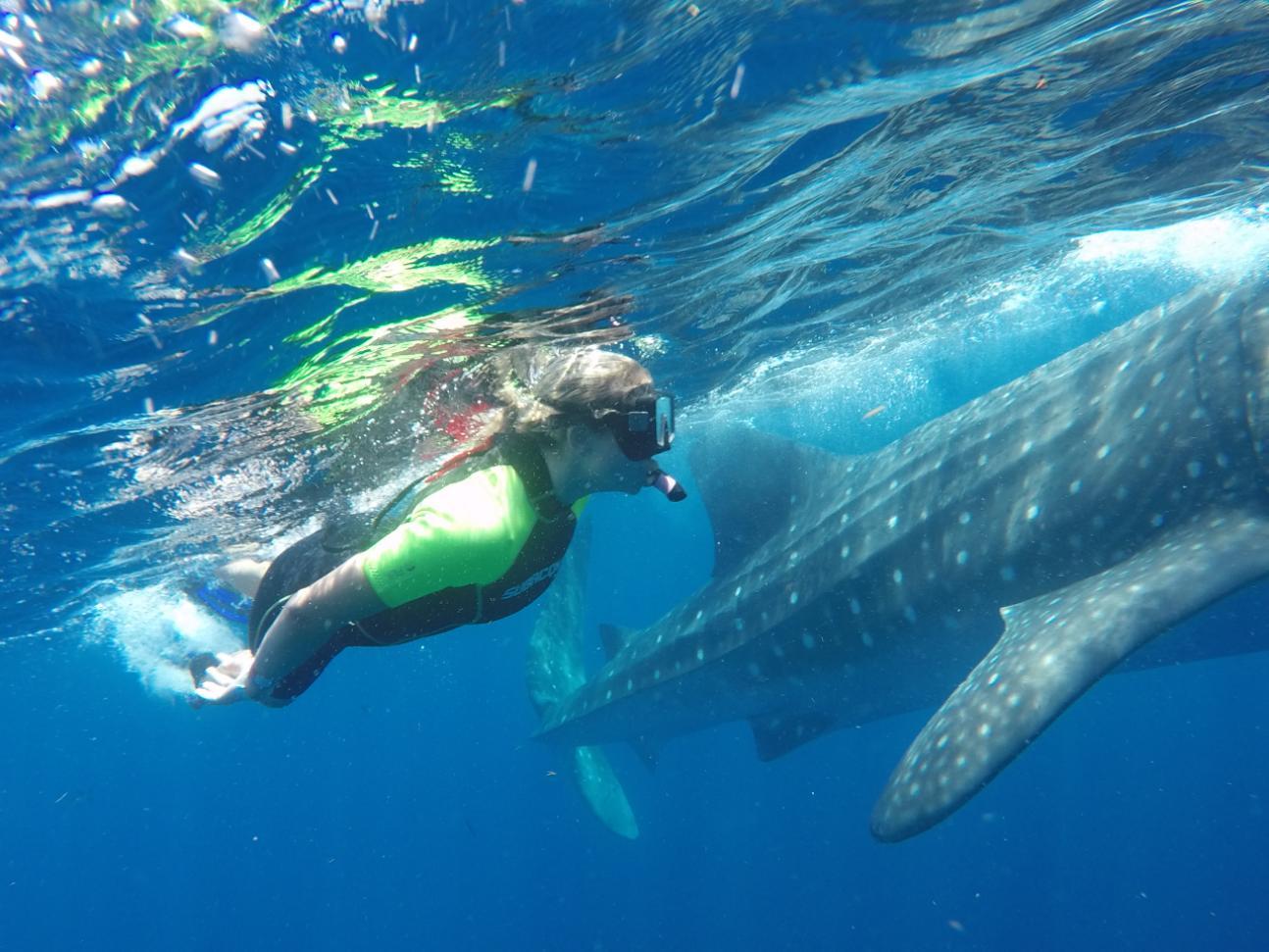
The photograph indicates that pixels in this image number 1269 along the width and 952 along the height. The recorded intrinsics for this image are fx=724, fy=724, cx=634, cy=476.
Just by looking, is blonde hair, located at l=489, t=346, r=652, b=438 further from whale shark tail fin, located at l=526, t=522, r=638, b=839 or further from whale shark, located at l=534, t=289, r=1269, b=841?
whale shark tail fin, located at l=526, t=522, r=638, b=839

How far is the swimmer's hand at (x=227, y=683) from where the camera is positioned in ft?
16.3

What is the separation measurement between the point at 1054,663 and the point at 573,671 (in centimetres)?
1172

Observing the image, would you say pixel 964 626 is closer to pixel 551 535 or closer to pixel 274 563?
pixel 551 535

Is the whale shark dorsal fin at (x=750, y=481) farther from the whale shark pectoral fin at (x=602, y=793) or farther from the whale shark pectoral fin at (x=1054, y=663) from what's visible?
the whale shark pectoral fin at (x=602, y=793)

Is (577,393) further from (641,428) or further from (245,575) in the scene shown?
(245,575)

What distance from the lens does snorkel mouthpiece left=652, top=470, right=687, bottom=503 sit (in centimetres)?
383

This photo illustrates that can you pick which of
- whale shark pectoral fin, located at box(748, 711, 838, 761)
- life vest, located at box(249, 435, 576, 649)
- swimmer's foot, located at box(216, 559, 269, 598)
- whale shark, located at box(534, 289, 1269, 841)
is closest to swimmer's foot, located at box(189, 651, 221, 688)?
swimmer's foot, located at box(216, 559, 269, 598)

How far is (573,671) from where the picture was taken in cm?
1505

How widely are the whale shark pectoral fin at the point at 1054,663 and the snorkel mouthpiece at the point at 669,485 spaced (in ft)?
7.52

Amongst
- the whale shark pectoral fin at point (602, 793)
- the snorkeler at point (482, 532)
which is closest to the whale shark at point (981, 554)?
the snorkeler at point (482, 532)

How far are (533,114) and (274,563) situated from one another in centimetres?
398

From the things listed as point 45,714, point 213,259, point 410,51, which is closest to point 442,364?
point 213,259

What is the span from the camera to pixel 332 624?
3.53 metres

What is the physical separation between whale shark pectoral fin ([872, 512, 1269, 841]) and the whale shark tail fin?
9499mm
